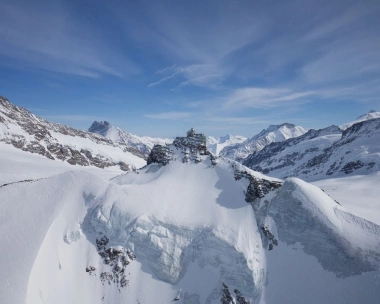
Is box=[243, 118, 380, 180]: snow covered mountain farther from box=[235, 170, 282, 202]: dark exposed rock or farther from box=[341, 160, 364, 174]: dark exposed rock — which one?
box=[235, 170, 282, 202]: dark exposed rock

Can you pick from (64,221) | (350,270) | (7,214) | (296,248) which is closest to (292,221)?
(296,248)

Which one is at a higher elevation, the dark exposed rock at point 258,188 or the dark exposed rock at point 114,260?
the dark exposed rock at point 258,188

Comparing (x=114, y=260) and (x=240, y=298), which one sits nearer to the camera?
(x=240, y=298)

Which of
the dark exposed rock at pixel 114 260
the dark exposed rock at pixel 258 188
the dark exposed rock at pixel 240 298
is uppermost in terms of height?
the dark exposed rock at pixel 258 188

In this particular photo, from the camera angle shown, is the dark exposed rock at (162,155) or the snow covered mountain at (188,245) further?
the dark exposed rock at (162,155)

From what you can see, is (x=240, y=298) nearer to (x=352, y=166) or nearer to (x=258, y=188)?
(x=258, y=188)

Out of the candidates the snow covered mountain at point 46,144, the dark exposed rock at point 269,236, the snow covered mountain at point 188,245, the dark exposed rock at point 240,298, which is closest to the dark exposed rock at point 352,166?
the snow covered mountain at point 188,245

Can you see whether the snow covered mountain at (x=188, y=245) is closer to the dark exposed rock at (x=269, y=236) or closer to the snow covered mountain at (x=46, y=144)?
the dark exposed rock at (x=269, y=236)

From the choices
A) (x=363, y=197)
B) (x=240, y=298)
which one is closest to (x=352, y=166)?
(x=363, y=197)
